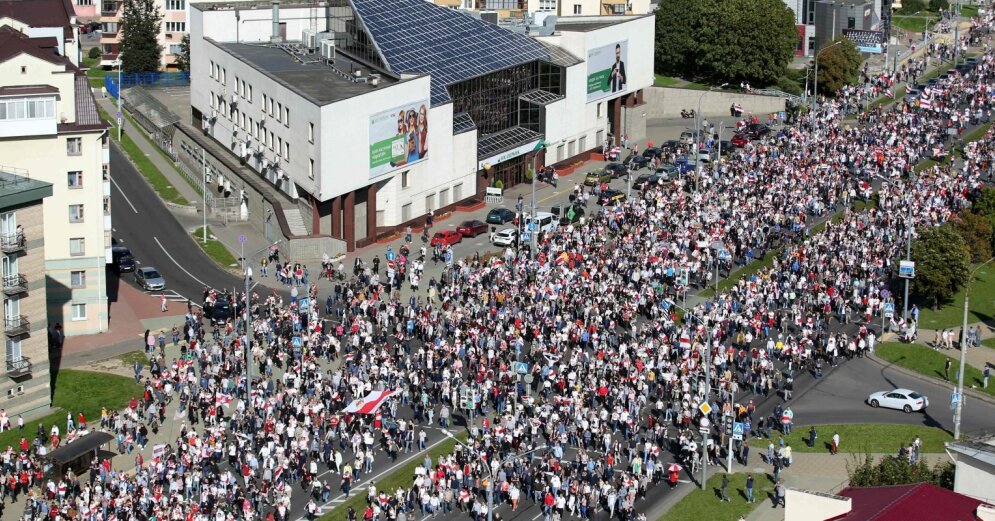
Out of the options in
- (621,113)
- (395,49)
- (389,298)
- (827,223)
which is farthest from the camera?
(621,113)

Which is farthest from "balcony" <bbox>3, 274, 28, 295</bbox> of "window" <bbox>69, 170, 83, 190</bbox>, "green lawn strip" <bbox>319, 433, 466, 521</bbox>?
"green lawn strip" <bbox>319, 433, 466, 521</bbox>

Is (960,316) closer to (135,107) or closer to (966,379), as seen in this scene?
(966,379)

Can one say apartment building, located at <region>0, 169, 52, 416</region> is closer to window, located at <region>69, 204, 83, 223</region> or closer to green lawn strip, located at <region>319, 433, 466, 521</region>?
window, located at <region>69, 204, 83, 223</region>

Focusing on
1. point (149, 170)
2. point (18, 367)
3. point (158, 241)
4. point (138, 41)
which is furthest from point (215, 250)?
point (138, 41)

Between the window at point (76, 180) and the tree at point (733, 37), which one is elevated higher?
the tree at point (733, 37)

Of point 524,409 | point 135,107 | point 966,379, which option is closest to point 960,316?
point 966,379

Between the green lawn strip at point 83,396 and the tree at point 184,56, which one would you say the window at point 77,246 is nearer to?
the green lawn strip at point 83,396

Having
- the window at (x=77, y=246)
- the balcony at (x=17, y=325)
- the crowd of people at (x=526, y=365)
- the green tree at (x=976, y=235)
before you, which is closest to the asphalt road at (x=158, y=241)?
the crowd of people at (x=526, y=365)
